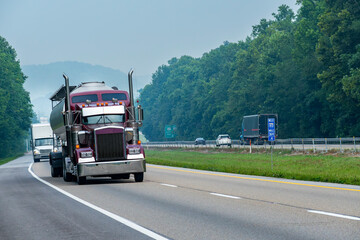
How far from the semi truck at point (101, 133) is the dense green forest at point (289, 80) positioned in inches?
1432

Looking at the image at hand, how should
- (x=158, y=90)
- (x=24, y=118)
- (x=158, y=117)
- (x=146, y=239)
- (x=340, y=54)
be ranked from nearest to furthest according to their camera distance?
(x=146, y=239) < (x=340, y=54) < (x=24, y=118) < (x=158, y=117) < (x=158, y=90)

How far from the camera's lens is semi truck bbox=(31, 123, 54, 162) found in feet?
187

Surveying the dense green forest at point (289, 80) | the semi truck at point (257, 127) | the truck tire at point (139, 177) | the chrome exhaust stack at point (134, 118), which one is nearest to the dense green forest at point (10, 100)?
the dense green forest at point (289, 80)

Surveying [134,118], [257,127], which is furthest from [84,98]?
[257,127]

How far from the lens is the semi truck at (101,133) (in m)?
22.6

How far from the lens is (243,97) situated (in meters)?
102

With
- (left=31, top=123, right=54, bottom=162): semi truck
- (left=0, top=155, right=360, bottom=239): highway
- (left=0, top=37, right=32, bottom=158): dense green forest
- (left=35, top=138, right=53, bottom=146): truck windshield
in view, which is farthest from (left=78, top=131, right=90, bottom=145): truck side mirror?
(left=0, top=37, right=32, bottom=158): dense green forest

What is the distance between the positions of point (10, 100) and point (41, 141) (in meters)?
52.7

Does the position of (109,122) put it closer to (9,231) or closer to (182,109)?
(9,231)

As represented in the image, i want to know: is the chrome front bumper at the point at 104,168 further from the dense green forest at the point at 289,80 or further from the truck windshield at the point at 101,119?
the dense green forest at the point at 289,80

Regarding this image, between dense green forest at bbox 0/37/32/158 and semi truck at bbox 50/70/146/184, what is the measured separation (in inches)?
2966

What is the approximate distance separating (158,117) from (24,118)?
211 feet

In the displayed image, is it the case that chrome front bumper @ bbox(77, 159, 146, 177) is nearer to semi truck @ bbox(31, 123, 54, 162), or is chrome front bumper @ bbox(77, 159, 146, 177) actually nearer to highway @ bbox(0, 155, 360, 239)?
highway @ bbox(0, 155, 360, 239)

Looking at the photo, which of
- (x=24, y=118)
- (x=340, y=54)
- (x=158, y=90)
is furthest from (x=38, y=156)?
(x=158, y=90)
